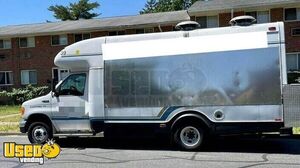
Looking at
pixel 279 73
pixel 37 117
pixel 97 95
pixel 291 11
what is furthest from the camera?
pixel 291 11

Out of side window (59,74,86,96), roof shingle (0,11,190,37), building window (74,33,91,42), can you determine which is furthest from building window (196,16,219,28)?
side window (59,74,86,96)

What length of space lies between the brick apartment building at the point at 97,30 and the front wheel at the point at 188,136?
18.5 metres

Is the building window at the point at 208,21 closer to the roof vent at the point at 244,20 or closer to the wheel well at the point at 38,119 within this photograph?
the roof vent at the point at 244,20

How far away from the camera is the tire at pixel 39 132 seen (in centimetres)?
1196

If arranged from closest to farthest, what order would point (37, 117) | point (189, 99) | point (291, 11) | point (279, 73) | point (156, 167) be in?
point (156, 167), point (279, 73), point (189, 99), point (37, 117), point (291, 11)

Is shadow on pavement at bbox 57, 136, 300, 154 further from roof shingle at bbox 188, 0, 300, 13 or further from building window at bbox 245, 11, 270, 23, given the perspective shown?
building window at bbox 245, 11, 270, 23

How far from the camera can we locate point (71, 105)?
11.8 meters

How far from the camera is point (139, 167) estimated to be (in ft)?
→ 28.6

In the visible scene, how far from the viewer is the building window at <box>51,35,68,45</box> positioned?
35.2m

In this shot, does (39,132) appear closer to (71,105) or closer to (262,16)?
(71,105)

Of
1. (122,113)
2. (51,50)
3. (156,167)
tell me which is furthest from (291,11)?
(156,167)

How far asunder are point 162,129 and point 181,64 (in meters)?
1.71

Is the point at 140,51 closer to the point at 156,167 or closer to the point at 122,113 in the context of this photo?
the point at 122,113

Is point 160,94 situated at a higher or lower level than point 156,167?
higher
